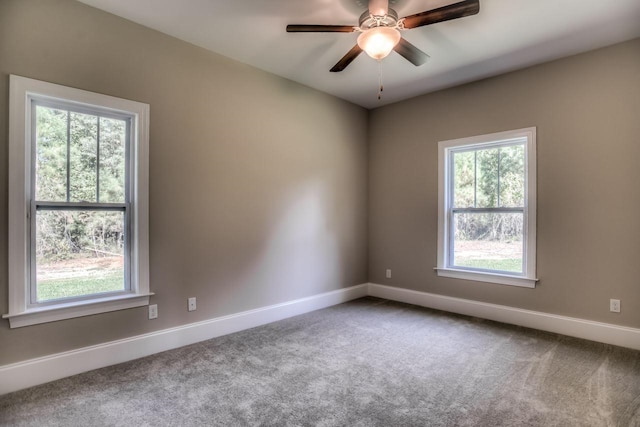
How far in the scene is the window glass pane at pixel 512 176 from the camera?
3.56m

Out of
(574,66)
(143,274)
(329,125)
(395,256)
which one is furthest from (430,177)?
(143,274)

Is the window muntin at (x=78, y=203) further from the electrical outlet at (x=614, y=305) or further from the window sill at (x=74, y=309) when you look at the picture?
the electrical outlet at (x=614, y=305)

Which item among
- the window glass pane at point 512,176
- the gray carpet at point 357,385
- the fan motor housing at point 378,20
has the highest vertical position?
the fan motor housing at point 378,20

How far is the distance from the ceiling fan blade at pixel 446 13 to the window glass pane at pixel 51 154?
2.55 m

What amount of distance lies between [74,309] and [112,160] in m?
1.15

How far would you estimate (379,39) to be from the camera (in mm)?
2252


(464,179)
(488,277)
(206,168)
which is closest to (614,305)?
(488,277)

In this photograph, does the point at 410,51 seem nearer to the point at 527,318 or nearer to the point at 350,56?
the point at 350,56

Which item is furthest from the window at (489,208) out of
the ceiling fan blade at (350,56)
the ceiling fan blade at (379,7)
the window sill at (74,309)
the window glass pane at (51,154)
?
the window glass pane at (51,154)

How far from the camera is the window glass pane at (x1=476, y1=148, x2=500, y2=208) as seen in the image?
12.3 feet

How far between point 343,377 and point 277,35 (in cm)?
278

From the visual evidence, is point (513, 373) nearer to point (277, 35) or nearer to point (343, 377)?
point (343, 377)

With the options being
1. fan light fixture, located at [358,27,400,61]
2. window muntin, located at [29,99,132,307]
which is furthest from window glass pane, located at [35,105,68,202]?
fan light fixture, located at [358,27,400,61]

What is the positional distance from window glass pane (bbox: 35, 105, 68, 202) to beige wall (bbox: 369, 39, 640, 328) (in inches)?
146
